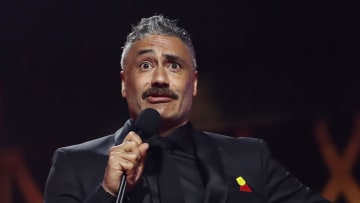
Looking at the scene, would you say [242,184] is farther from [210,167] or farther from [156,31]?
[156,31]

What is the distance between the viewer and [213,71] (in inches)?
88.0

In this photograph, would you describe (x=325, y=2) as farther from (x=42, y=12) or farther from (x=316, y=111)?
(x=42, y=12)

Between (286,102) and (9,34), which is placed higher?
(9,34)

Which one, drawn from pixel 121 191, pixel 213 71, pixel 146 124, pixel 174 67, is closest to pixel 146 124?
pixel 146 124

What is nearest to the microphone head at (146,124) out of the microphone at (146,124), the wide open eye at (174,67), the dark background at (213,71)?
the microphone at (146,124)

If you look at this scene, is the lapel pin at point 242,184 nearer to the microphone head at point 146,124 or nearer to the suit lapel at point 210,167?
the suit lapel at point 210,167

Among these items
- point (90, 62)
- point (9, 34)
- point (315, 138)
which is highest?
point (9, 34)

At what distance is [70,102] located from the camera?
2.42m

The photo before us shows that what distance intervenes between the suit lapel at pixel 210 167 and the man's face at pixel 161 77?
0.07 m

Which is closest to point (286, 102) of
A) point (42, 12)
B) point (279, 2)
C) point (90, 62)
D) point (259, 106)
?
point (259, 106)

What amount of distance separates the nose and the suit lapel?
0.57 ft

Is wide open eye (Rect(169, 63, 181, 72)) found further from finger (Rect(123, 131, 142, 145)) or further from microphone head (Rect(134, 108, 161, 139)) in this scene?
finger (Rect(123, 131, 142, 145))

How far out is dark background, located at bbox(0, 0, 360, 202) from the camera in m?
2.07

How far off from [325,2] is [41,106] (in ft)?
3.84
